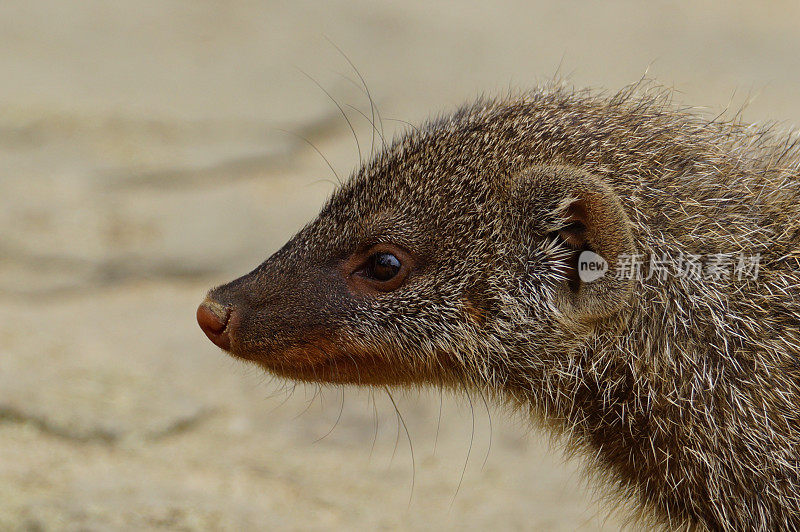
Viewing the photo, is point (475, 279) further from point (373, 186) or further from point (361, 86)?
point (361, 86)

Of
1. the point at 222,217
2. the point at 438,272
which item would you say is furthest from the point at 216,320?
the point at 222,217

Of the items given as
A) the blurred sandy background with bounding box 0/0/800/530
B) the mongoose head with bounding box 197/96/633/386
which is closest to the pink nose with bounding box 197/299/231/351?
the mongoose head with bounding box 197/96/633/386

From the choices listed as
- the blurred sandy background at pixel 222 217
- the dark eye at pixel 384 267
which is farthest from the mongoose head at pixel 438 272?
the blurred sandy background at pixel 222 217

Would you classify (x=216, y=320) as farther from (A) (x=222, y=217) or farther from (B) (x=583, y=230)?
(A) (x=222, y=217)

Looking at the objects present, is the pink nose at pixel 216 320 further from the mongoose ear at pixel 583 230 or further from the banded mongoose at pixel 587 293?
the mongoose ear at pixel 583 230

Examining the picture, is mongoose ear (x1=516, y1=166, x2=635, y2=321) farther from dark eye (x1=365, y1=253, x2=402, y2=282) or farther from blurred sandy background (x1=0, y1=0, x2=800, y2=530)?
blurred sandy background (x1=0, y1=0, x2=800, y2=530)

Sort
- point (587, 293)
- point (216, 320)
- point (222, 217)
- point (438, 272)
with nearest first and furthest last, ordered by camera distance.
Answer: point (587, 293) → point (438, 272) → point (216, 320) → point (222, 217)

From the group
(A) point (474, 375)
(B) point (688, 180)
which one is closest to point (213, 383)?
(A) point (474, 375)
